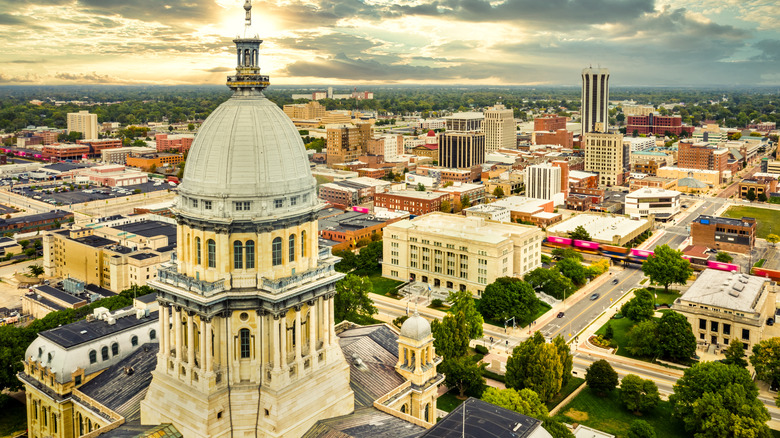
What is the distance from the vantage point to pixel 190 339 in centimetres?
4734

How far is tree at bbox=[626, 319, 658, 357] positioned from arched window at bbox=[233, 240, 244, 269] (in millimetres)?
66795

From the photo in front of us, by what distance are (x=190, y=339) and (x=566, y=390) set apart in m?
52.1

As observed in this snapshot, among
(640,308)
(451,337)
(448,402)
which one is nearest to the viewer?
(448,402)

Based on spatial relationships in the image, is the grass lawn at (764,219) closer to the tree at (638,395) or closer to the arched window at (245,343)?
the tree at (638,395)

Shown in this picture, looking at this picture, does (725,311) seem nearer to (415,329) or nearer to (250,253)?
(415,329)

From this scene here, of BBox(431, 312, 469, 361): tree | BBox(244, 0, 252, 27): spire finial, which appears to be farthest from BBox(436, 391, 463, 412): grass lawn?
BBox(244, 0, 252, 27): spire finial

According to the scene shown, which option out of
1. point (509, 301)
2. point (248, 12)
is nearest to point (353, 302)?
Result: point (509, 301)

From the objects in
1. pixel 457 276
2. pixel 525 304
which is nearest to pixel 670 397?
pixel 525 304

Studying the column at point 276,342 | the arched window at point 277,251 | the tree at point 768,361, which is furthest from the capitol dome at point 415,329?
the tree at point 768,361

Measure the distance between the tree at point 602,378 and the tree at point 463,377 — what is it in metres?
14.2

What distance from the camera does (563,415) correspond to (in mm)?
75250

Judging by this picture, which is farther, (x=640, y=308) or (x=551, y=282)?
(x=551, y=282)

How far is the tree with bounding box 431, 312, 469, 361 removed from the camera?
84.0 meters

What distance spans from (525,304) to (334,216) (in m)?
75.0
